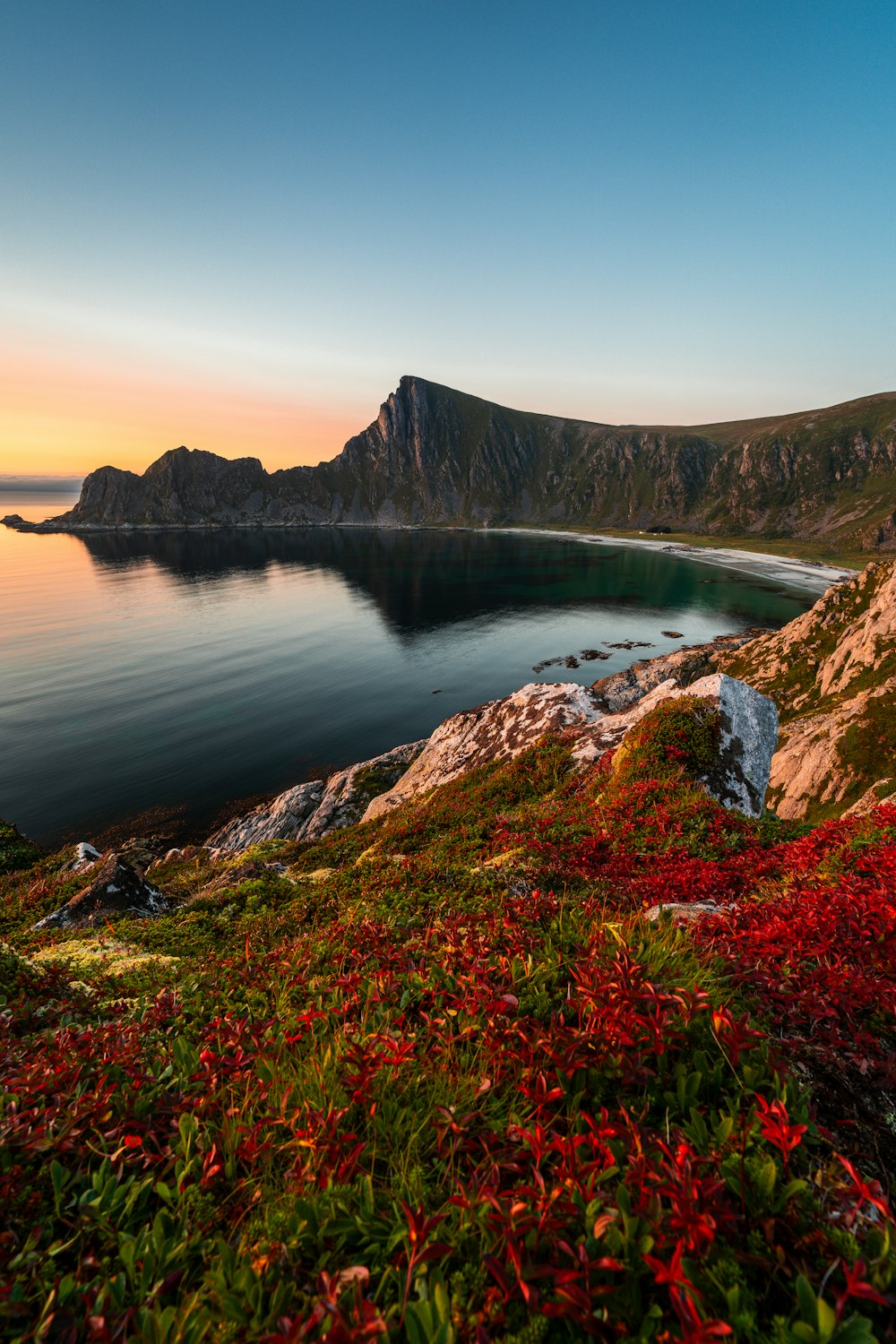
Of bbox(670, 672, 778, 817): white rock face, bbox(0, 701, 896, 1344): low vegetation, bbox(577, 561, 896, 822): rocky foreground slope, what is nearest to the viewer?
bbox(0, 701, 896, 1344): low vegetation

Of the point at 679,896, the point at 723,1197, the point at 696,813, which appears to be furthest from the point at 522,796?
the point at 723,1197

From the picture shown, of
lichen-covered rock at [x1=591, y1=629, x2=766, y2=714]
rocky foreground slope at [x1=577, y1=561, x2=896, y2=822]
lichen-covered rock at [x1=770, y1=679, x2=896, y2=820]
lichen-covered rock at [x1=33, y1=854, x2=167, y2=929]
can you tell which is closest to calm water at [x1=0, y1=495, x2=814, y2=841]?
lichen-covered rock at [x1=591, y1=629, x2=766, y2=714]

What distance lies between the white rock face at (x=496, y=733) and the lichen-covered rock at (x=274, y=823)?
8417 millimetres

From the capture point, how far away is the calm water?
49938 mm

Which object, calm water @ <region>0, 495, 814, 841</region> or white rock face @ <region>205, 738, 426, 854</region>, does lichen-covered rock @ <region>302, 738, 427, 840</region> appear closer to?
white rock face @ <region>205, 738, 426, 854</region>

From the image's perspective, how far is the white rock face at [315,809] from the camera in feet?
112

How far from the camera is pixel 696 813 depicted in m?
13.5

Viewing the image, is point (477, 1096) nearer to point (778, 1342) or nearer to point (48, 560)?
point (778, 1342)

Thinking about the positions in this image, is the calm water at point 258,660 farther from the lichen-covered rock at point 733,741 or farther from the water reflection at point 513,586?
the lichen-covered rock at point 733,741

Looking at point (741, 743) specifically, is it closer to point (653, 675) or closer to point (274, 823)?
→ point (274, 823)

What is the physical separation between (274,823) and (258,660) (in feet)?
168

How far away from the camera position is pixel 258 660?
83875mm

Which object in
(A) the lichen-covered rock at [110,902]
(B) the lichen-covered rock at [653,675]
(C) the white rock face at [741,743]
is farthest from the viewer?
(B) the lichen-covered rock at [653,675]

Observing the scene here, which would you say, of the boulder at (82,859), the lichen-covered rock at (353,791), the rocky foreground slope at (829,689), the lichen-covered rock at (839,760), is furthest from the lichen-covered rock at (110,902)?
the lichen-covered rock at (839,760)
